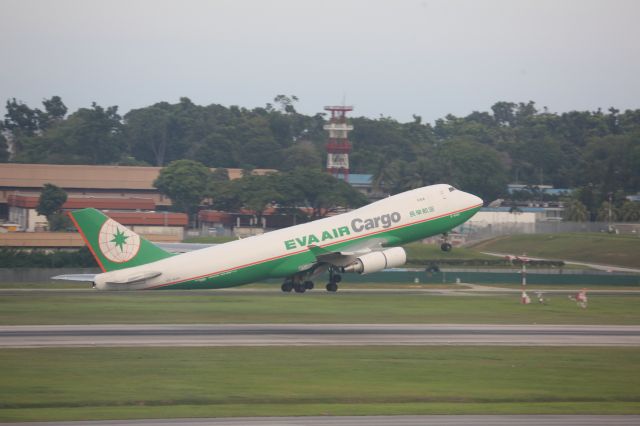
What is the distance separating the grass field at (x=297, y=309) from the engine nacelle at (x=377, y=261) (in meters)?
3.01

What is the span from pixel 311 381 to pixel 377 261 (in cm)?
2632

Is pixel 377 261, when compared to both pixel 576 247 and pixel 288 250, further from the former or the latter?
pixel 576 247

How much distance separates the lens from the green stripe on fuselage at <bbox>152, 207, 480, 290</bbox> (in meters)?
64.7

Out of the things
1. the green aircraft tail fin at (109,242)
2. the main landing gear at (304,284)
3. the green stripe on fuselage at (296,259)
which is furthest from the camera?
the main landing gear at (304,284)

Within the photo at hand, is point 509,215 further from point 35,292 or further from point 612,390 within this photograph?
point 612,390

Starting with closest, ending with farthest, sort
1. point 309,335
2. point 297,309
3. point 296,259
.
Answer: point 309,335, point 297,309, point 296,259

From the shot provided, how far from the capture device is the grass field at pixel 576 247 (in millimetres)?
121500

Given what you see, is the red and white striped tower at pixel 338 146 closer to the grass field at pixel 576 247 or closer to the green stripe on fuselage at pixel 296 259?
the grass field at pixel 576 247

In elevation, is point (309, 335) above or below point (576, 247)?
below

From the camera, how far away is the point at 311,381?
4156 centimetres

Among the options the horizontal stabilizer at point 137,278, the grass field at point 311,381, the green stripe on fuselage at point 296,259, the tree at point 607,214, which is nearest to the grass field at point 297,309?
the green stripe on fuselage at point 296,259

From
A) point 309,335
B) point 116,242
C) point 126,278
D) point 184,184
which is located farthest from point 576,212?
point 116,242

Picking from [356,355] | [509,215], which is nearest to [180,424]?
[356,355]

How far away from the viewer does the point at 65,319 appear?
2425 inches
